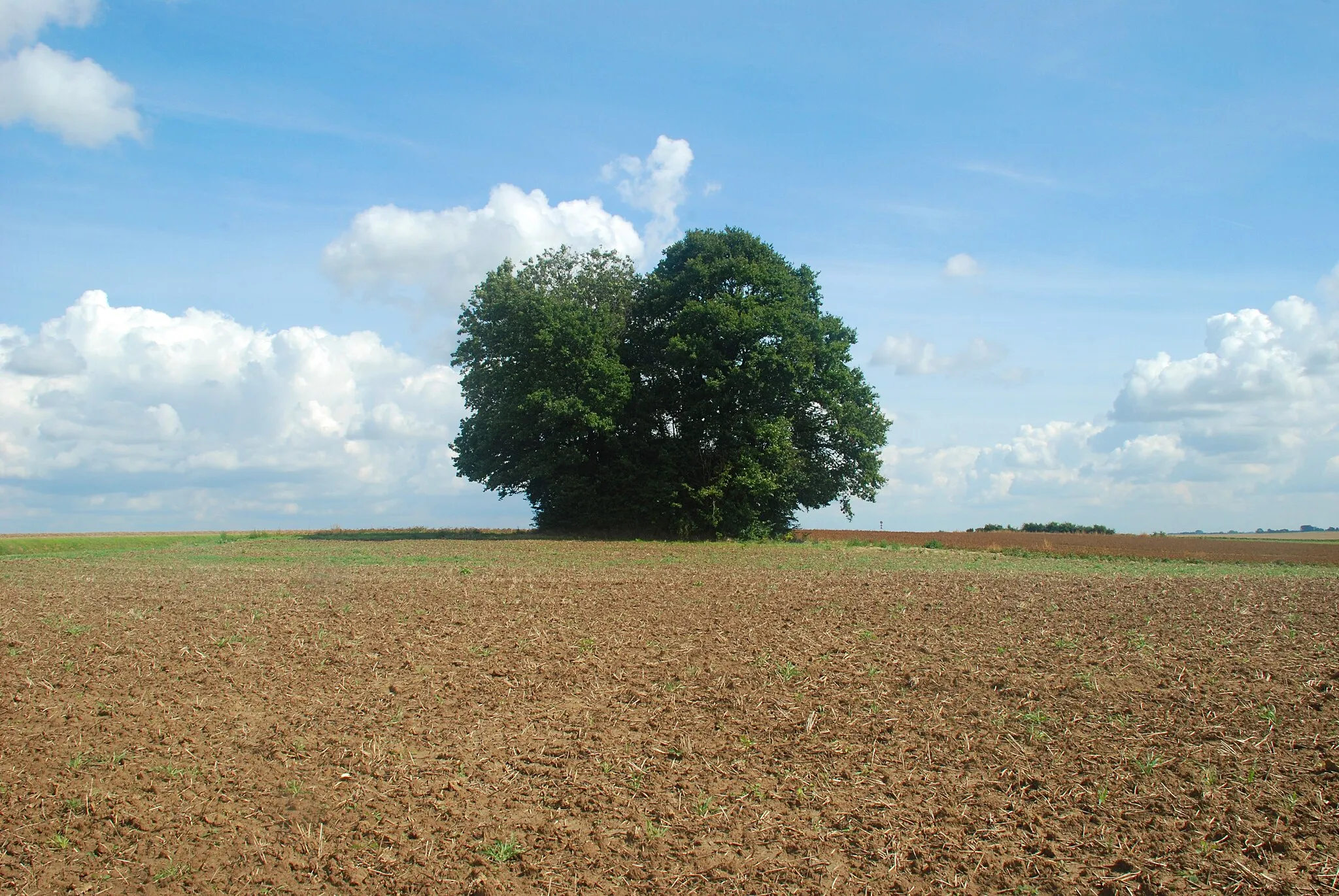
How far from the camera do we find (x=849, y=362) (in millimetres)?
40125

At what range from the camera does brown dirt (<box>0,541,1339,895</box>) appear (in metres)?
7.26

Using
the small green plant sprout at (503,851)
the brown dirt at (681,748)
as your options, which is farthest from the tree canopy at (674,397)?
the small green plant sprout at (503,851)

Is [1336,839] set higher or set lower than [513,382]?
lower

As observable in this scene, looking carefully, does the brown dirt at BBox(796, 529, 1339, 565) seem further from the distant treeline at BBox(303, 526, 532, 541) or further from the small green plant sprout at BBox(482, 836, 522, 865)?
the small green plant sprout at BBox(482, 836, 522, 865)

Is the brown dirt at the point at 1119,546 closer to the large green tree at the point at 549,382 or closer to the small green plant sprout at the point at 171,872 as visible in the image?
the large green tree at the point at 549,382

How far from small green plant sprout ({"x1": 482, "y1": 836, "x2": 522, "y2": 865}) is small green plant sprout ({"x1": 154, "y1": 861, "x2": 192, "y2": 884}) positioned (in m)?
2.64

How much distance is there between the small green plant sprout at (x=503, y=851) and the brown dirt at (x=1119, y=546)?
3134cm

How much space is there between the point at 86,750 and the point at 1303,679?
45.4 ft

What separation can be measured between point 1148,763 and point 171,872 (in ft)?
29.5

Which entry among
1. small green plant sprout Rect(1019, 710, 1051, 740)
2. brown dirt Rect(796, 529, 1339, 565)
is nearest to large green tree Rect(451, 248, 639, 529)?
brown dirt Rect(796, 529, 1339, 565)

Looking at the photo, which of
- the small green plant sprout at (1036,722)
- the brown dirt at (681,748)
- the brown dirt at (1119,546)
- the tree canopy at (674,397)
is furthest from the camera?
the tree canopy at (674,397)

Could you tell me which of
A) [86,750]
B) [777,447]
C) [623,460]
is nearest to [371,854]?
[86,750]

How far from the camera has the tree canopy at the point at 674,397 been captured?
3647 cm

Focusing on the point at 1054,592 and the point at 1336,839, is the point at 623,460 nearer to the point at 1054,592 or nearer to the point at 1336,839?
Result: the point at 1054,592
